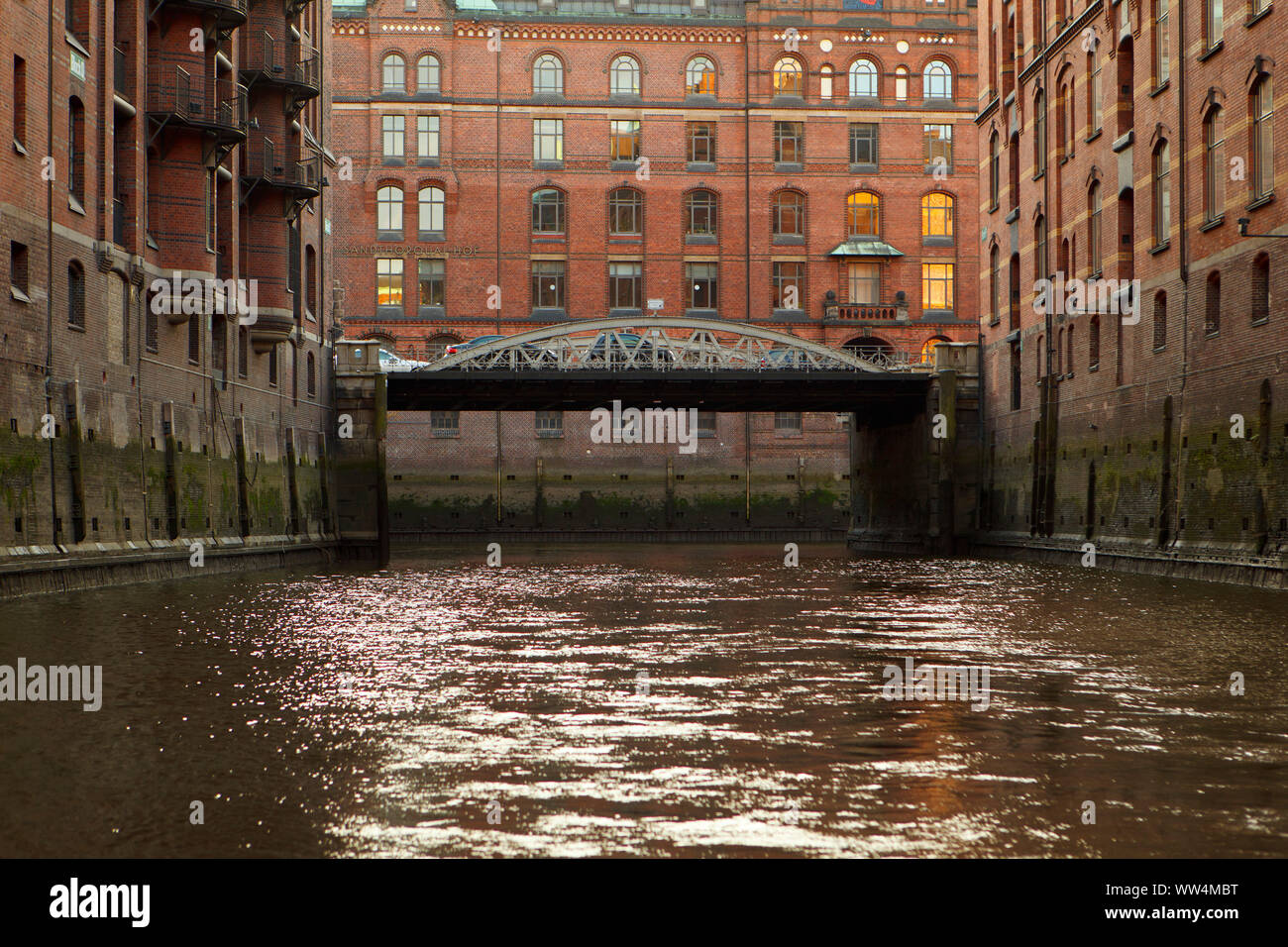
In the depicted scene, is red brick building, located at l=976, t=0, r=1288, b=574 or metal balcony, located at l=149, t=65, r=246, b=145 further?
metal balcony, located at l=149, t=65, r=246, b=145

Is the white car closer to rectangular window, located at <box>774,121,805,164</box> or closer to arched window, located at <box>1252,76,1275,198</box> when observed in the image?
rectangular window, located at <box>774,121,805,164</box>

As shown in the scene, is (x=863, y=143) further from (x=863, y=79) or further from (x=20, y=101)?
(x=20, y=101)

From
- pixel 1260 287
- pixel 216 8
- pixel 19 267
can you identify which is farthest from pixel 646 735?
pixel 216 8

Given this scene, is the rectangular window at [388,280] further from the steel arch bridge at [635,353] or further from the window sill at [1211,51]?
the window sill at [1211,51]

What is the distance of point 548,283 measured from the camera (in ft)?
217

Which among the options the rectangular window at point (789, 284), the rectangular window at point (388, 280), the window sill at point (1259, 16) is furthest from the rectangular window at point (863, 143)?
the window sill at point (1259, 16)

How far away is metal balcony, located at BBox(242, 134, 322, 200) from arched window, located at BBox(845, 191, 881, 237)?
30.8 meters

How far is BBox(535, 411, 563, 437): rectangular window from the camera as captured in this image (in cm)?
6394

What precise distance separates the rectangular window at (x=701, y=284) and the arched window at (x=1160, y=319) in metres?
33.5

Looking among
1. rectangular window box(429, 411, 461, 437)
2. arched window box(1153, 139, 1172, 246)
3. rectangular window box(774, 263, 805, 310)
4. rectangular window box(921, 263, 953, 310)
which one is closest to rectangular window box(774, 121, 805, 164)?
rectangular window box(774, 263, 805, 310)

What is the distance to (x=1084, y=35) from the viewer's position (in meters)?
40.1

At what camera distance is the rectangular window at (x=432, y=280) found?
215ft
